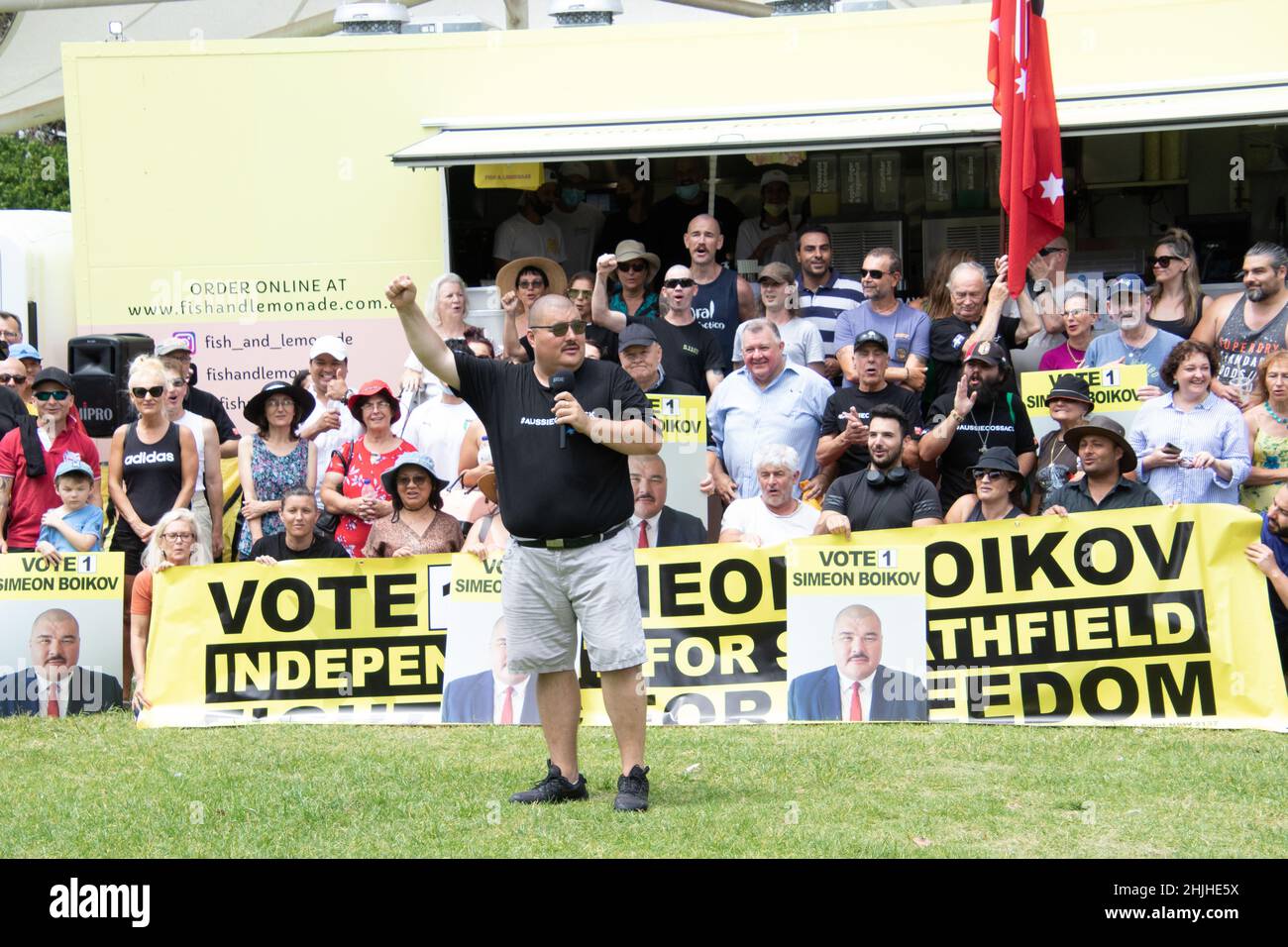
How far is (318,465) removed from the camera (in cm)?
1027

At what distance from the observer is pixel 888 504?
29.3 feet

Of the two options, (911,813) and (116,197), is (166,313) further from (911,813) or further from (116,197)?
(911,813)

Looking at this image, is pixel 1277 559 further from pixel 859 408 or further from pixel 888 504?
pixel 859 408

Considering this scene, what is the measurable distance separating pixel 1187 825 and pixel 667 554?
3414mm

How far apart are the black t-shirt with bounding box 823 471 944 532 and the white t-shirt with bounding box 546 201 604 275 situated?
4192mm

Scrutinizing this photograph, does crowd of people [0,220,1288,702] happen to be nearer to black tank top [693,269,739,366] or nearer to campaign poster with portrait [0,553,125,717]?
black tank top [693,269,739,366]

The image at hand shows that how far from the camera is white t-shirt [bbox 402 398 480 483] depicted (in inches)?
400

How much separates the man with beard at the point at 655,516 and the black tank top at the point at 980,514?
4.87 feet

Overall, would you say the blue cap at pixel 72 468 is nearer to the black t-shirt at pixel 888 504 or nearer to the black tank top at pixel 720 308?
the black tank top at pixel 720 308

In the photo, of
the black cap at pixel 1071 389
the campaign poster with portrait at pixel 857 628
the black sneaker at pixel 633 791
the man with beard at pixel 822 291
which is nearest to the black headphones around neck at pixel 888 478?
the campaign poster with portrait at pixel 857 628

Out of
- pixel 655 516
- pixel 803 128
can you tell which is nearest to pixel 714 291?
pixel 803 128

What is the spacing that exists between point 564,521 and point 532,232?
5.84 metres

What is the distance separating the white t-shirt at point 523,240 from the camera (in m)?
12.3

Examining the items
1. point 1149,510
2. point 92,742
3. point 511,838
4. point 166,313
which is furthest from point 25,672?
point 1149,510
